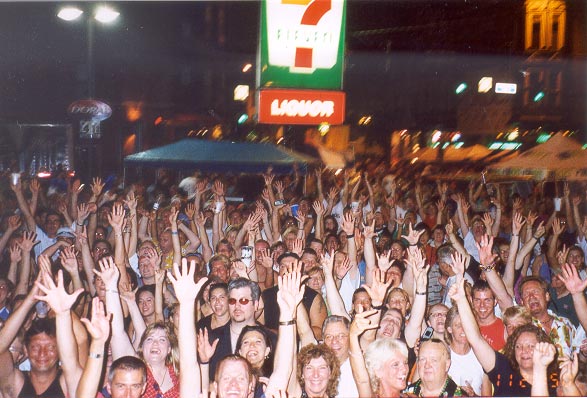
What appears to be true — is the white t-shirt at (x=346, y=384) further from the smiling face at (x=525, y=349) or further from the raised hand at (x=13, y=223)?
the raised hand at (x=13, y=223)

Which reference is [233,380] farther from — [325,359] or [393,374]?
[393,374]

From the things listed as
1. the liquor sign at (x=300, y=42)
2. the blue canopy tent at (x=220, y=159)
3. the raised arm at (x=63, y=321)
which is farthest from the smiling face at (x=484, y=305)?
the blue canopy tent at (x=220, y=159)

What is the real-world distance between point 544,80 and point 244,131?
12654mm

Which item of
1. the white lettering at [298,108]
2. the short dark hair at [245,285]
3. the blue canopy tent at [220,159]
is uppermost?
the blue canopy tent at [220,159]

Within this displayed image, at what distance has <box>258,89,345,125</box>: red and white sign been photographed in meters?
6.36

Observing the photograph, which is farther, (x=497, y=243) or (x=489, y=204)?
(x=489, y=204)

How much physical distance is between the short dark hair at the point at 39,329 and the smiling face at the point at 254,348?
4.14 ft

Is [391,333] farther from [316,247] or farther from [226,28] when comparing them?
[226,28]

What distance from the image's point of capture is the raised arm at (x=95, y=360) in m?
3.89

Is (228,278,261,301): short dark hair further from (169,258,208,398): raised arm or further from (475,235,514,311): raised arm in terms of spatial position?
(475,235,514,311): raised arm

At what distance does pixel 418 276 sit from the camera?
5.18m

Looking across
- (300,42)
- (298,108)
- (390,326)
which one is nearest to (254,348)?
(390,326)

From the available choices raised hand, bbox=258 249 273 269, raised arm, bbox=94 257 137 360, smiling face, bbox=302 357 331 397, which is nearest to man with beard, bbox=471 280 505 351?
smiling face, bbox=302 357 331 397

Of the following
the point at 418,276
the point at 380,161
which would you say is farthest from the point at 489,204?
the point at 380,161
